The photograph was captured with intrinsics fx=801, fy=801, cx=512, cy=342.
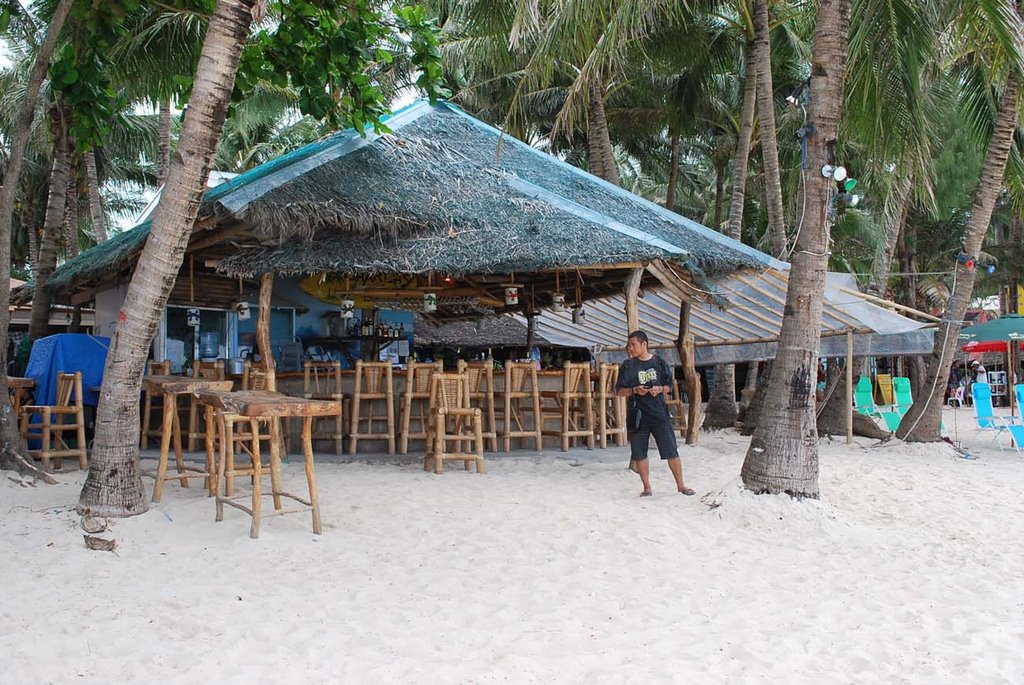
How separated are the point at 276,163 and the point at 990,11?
7.79 meters

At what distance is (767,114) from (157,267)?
10.1m

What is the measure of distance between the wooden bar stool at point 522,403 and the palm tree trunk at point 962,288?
19.3 ft

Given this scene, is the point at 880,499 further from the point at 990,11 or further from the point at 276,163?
the point at 276,163

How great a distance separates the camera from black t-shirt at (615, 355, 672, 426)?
716 cm

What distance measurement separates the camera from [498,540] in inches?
225

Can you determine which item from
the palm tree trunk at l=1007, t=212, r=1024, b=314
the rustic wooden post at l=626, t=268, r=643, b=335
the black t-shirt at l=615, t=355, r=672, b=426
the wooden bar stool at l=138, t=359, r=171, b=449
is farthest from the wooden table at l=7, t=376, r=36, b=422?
the palm tree trunk at l=1007, t=212, r=1024, b=314

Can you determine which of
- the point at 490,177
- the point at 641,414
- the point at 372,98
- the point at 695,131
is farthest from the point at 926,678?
the point at 695,131

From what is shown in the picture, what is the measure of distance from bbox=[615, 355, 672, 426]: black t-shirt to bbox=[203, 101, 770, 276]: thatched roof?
5.86 feet

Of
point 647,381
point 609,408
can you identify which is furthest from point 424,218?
point 609,408

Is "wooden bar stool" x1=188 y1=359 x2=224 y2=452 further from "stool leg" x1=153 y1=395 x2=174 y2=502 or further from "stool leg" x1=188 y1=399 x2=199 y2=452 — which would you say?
"stool leg" x1=153 y1=395 x2=174 y2=502

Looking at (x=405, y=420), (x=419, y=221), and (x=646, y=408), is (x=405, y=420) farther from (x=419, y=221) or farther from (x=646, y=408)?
(x=646, y=408)

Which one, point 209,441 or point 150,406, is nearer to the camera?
point 209,441

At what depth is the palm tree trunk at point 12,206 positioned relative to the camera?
6984mm

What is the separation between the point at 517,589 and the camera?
4.73 m
